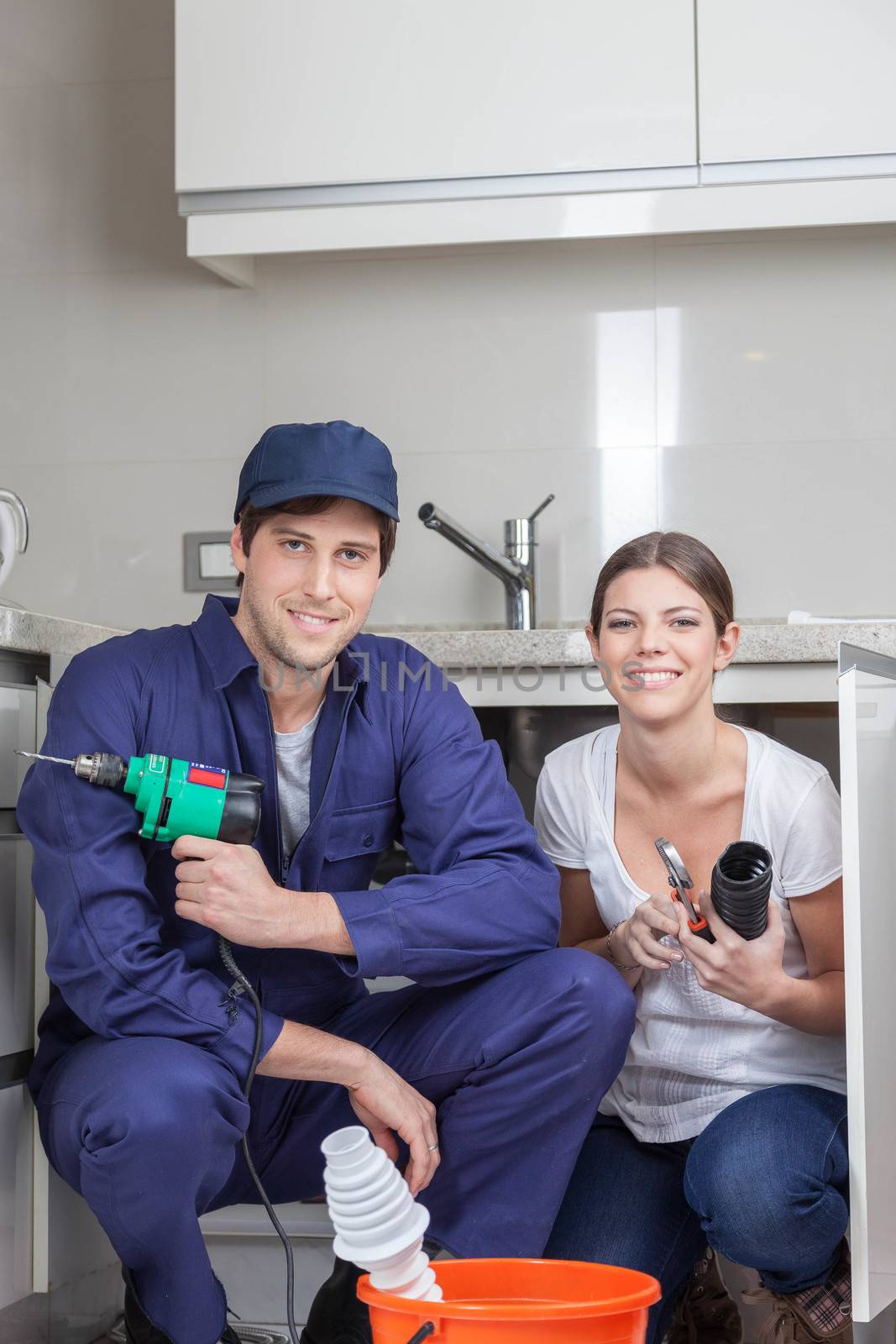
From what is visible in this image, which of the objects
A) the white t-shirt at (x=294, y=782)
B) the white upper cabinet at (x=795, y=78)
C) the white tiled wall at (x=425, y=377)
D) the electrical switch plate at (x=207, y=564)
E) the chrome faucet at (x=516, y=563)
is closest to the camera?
the white t-shirt at (x=294, y=782)

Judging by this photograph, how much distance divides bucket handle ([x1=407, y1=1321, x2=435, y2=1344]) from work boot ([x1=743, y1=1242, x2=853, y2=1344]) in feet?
2.00

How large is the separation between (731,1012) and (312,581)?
0.69m

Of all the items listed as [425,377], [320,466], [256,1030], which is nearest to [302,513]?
[320,466]

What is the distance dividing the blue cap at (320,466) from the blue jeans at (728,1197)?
0.78 metres

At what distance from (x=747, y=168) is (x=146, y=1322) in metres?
1.85

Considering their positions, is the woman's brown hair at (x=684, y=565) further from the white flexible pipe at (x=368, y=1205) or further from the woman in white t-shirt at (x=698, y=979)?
the white flexible pipe at (x=368, y=1205)

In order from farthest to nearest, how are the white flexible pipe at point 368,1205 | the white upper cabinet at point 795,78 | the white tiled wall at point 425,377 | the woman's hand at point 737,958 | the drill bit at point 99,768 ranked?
the white tiled wall at point 425,377, the white upper cabinet at point 795,78, the woman's hand at point 737,958, the drill bit at point 99,768, the white flexible pipe at point 368,1205

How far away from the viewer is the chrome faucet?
7.47ft

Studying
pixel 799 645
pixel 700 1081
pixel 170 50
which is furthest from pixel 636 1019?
pixel 170 50

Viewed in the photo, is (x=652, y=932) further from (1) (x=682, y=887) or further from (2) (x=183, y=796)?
(2) (x=183, y=796)

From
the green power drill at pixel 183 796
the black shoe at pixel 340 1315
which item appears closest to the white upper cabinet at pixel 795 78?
the green power drill at pixel 183 796

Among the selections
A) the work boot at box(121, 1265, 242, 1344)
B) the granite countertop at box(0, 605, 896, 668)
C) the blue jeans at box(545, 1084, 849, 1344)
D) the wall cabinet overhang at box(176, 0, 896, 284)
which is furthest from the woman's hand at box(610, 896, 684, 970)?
the wall cabinet overhang at box(176, 0, 896, 284)

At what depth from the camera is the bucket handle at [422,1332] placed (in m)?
0.96

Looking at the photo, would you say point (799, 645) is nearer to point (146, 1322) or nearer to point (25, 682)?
point (25, 682)
